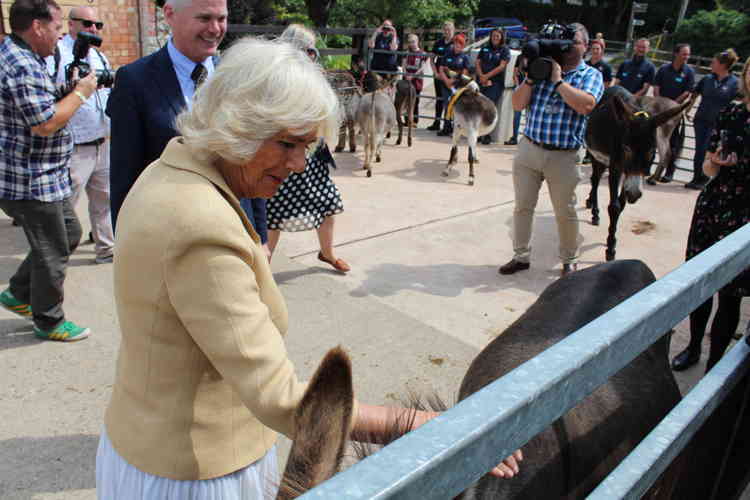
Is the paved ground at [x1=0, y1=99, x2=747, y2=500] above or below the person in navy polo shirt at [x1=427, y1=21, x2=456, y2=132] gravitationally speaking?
below

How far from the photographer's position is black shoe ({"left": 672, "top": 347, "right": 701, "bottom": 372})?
372 cm

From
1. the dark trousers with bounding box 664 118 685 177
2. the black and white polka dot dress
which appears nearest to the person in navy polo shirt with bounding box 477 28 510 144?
the dark trousers with bounding box 664 118 685 177

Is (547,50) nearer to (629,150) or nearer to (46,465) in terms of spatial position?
(629,150)

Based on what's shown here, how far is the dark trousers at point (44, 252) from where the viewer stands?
10.8 feet

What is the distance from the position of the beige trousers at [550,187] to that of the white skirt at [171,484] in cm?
374

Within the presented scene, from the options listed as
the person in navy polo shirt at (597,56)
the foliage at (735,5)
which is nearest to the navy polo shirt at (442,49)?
the person in navy polo shirt at (597,56)

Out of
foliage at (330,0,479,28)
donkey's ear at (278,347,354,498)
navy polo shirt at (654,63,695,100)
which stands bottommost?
donkey's ear at (278,347,354,498)

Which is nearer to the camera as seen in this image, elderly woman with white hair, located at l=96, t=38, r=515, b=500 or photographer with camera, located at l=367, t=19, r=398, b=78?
elderly woman with white hair, located at l=96, t=38, r=515, b=500

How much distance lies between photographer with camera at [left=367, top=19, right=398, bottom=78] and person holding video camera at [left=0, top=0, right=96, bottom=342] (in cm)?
861

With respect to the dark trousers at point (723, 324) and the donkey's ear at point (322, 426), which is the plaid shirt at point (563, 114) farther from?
the donkey's ear at point (322, 426)

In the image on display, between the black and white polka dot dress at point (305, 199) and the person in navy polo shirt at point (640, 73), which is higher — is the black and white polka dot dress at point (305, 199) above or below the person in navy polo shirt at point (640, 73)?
below

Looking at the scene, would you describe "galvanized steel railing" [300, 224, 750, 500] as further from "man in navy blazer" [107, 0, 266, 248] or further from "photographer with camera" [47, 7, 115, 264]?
"photographer with camera" [47, 7, 115, 264]

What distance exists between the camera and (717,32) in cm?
2892

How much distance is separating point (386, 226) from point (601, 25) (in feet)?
143
